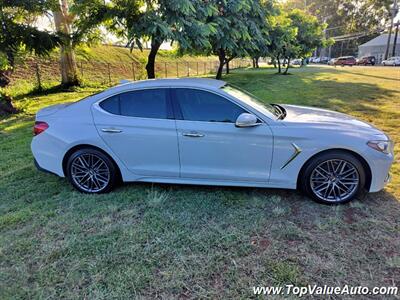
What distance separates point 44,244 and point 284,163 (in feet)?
9.01

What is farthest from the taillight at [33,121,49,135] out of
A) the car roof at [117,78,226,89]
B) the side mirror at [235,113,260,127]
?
the side mirror at [235,113,260,127]

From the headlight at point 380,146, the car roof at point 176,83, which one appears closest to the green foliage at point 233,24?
the car roof at point 176,83

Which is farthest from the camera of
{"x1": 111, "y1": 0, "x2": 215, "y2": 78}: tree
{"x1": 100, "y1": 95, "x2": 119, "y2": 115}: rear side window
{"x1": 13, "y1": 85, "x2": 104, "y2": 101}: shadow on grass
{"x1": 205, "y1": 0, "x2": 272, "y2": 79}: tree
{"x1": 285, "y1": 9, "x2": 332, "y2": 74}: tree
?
{"x1": 285, "y1": 9, "x2": 332, "y2": 74}: tree

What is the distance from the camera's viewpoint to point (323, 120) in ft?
12.6

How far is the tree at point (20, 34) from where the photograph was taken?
8570 millimetres

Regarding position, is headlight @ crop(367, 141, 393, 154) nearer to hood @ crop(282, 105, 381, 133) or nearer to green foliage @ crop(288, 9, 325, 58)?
hood @ crop(282, 105, 381, 133)

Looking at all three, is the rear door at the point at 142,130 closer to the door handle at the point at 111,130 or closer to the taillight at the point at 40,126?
the door handle at the point at 111,130

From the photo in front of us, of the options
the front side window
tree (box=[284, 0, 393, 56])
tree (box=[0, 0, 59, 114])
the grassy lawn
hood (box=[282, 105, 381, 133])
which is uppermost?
tree (box=[284, 0, 393, 56])

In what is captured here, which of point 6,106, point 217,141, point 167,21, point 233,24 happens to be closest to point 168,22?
point 167,21

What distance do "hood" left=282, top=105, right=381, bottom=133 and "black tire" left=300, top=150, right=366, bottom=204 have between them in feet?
1.18

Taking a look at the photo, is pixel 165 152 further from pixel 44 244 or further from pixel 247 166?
pixel 44 244

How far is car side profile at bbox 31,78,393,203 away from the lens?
3576 mm

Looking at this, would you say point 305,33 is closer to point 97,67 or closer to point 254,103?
Result: point 97,67

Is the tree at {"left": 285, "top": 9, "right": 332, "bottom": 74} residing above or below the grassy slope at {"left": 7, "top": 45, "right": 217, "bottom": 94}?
above
